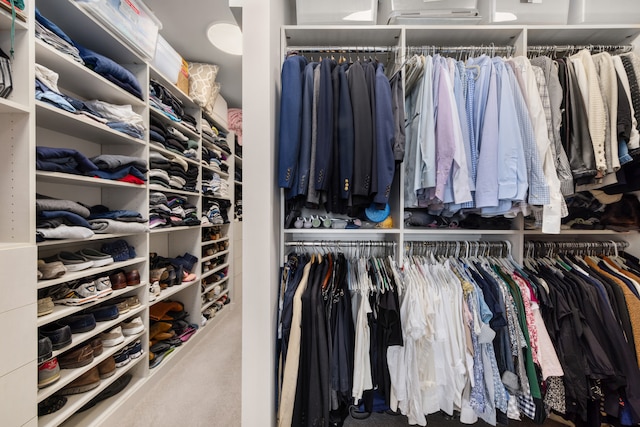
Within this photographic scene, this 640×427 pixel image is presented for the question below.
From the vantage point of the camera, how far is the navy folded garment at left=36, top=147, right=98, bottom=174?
110 centimetres

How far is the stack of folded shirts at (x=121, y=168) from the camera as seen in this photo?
1380 millimetres

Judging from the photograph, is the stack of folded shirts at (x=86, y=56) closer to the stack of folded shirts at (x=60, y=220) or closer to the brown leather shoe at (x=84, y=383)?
the stack of folded shirts at (x=60, y=220)

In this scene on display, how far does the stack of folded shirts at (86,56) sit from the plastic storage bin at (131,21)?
0.18 m

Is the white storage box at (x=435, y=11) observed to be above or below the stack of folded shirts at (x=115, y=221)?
above

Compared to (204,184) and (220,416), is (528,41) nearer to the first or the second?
(204,184)

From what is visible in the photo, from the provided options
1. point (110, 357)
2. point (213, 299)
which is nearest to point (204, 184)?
point (213, 299)

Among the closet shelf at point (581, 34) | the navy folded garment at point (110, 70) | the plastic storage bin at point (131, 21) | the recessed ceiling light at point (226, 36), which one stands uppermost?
the recessed ceiling light at point (226, 36)

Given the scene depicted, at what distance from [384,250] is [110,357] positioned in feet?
5.83

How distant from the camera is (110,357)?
144 centimetres

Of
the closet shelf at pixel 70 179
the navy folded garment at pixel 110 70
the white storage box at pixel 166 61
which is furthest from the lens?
the white storage box at pixel 166 61

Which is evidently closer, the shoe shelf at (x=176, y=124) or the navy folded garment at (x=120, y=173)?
the navy folded garment at (x=120, y=173)

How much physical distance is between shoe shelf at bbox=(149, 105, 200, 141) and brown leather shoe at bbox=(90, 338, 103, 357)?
4.98 ft

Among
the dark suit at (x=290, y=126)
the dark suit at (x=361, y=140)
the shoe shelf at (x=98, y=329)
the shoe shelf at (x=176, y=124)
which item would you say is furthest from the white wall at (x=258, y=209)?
the shoe shelf at (x=176, y=124)

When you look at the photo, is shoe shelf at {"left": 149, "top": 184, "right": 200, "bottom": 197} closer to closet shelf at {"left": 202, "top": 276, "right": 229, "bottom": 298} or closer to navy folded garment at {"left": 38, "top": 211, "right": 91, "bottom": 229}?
navy folded garment at {"left": 38, "top": 211, "right": 91, "bottom": 229}
